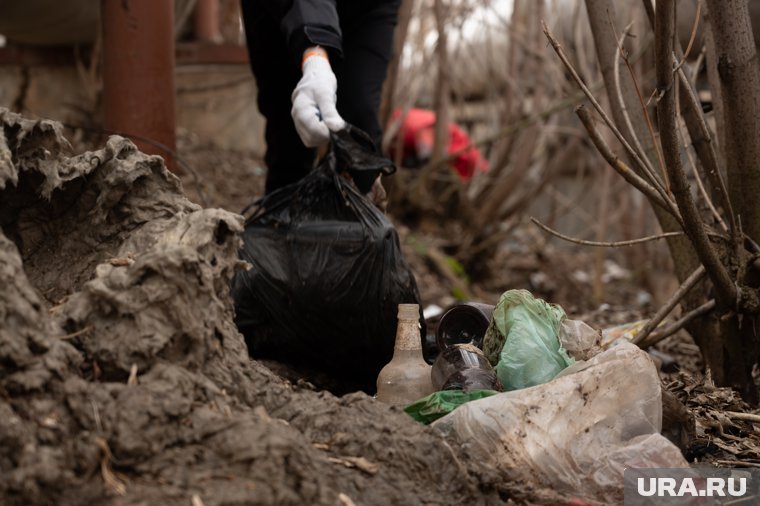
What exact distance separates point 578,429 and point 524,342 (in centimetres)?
38

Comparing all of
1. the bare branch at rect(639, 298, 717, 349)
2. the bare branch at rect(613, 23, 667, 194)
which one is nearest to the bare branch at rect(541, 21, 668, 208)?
the bare branch at rect(613, 23, 667, 194)

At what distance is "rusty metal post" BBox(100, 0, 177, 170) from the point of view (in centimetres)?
337

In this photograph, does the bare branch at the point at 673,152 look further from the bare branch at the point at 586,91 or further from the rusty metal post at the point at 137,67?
the rusty metal post at the point at 137,67

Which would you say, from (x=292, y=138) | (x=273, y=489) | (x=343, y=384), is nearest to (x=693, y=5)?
(x=292, y=138)

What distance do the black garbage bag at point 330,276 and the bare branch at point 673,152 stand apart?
82 cm

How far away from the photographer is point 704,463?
6.72ft

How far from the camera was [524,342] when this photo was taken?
2.19m

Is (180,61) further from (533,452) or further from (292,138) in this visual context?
(533,452)

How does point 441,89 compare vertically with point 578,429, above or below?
above

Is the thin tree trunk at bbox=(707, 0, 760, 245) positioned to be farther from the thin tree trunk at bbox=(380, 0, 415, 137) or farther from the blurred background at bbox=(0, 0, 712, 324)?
the thin tree trunk at bbox=(380, 0, 415, 137)

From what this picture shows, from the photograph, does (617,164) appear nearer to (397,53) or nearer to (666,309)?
(666,309)

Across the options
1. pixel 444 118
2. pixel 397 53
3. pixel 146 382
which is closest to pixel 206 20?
pixel 397 53

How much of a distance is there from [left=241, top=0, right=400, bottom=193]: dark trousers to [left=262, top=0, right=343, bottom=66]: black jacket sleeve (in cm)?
25

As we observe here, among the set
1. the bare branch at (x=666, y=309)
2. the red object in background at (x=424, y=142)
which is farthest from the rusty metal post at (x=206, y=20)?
the bare branch at (x=666, y=309)
